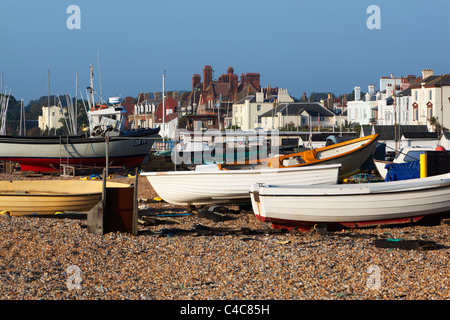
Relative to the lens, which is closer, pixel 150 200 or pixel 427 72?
pixel 150 200

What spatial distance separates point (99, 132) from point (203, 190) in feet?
58.0

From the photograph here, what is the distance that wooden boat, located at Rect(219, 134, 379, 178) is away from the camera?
20.9m

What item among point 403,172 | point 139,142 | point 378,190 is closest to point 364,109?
point 139,142

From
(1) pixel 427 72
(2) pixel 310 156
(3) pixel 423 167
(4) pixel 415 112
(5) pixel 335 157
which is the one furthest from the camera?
(1) pixel 427 72

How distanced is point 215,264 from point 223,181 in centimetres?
721

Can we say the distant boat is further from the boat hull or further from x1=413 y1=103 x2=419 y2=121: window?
x1=413 y1=103 x2=419 y2=121: window

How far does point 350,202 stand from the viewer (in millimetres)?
14656

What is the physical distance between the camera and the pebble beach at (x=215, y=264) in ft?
31.0

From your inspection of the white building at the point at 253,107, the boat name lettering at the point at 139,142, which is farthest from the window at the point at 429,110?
the boat name lettering at the point at 139,142

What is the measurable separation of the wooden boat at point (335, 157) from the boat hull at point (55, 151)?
42.6ft

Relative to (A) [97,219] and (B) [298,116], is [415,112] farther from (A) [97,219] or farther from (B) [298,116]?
(A) [97,219]

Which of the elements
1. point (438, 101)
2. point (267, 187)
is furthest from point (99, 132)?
point (438, 101)

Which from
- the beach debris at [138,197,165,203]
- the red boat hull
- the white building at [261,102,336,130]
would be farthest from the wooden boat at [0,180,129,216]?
the white building at [261,102,336,130]

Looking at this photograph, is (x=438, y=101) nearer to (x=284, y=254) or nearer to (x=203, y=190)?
(x=203, y=190)
